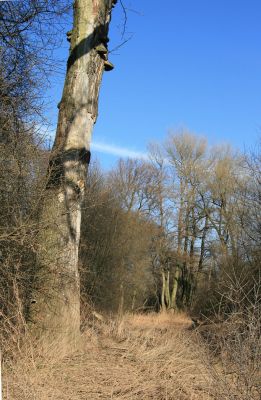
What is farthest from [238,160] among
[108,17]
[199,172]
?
[108,17]

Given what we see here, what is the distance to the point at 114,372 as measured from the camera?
5742mm

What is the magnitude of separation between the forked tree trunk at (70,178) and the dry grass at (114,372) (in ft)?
2.26

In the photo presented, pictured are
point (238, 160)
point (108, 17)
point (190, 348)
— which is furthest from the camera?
point (238, 160)

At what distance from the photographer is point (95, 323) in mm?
8953

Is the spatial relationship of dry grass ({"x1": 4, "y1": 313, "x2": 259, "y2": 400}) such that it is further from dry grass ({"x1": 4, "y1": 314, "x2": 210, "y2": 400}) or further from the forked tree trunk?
the forked tree trunk

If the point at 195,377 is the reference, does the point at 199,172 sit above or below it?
above

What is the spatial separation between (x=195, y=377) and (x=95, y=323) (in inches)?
150

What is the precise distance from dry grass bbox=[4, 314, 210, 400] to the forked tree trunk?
0.69 metres

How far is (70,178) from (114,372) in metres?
3.21

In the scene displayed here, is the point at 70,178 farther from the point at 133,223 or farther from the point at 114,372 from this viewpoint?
the point at 133,223

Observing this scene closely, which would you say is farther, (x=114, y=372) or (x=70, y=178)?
(x=70, y=178)

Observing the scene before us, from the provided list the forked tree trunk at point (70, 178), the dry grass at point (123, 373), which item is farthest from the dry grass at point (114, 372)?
the forked tree trunk at point (70, 178)

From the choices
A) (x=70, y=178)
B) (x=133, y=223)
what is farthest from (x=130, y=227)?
(x=70, y=178)

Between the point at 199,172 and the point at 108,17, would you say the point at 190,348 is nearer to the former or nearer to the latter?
the point at 108,17
